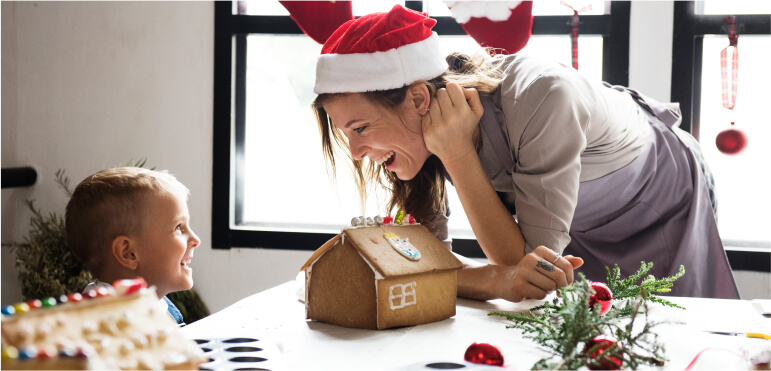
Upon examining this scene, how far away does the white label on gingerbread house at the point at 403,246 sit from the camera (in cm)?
91

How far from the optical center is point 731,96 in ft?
7.35

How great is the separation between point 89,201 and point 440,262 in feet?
1.88

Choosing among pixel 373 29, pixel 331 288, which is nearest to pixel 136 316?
pixel 331 288

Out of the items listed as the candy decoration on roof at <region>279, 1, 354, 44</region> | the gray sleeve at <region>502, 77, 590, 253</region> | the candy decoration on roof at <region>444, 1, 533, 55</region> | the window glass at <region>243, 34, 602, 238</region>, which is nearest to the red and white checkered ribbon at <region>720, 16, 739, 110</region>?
the candy decoration on roof at <region>444, 1, 533, 55</region>

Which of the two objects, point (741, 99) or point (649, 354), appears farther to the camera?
point (741, 99)

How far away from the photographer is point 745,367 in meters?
0.68

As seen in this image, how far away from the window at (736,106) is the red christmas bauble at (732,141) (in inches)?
1.0

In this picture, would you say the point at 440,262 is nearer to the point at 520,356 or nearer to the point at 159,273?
the point at 520,356

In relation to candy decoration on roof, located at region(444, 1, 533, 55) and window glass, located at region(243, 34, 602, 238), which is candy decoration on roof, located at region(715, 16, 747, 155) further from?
window glass, located at region(243, 34, 602, 238)

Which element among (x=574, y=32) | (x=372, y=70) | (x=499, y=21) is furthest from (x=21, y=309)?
(x=574, y=32)

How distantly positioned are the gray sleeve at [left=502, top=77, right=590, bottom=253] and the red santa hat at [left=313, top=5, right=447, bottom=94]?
0.23m

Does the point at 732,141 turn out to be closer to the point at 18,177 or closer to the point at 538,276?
the point at 538,276

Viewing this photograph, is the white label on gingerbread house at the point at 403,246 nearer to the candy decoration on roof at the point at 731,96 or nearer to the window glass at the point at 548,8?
the window glass at the point at 548,8

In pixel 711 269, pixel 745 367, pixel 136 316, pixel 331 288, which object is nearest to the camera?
pixel 136 316
